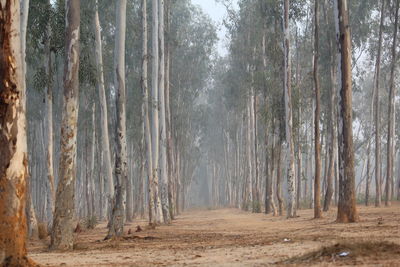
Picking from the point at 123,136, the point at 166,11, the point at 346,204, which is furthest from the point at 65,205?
the point at 166,11

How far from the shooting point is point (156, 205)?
73.3 ft

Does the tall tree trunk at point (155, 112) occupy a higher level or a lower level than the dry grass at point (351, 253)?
higher

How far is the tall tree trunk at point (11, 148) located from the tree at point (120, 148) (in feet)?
24.2

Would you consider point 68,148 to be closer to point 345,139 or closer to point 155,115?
point 345,139

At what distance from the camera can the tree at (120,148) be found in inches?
560

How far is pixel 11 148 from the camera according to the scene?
22.0ft

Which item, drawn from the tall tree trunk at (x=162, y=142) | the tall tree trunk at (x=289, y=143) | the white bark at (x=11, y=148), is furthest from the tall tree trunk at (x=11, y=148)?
the tall tree trunk at (x=289, y=143)

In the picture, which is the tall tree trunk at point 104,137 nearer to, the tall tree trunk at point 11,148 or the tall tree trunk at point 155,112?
the tall tree trunk at point 155,112

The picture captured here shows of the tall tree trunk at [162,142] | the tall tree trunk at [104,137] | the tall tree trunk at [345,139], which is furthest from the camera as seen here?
the tall tree trunk at [162,142]

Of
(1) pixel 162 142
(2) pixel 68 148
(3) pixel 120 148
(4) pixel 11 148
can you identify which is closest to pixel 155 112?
(1) pixel 162 142

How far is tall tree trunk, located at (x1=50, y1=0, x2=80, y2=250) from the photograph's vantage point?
11.2 m

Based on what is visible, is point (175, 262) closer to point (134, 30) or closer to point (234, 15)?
point (134, 30)

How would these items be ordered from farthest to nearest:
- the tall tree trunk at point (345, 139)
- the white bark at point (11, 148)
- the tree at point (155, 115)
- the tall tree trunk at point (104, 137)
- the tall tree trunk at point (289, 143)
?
the tall tree trunk at point (289, 143), the tree at point (155, 115), the tall tree trunk at point (104, 137), the tall tree trunk at point (345, 139), the white bark at point (11, 148)

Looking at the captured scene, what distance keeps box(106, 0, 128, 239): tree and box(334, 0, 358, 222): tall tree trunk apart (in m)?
5.31
